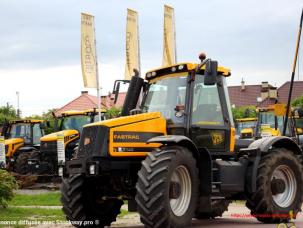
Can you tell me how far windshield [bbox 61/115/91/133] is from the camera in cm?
2661

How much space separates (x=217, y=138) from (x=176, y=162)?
194 cm

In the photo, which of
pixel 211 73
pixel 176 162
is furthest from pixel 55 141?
pixel 176 162

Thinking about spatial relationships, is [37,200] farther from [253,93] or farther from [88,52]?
[253,93]

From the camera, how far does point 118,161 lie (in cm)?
1086

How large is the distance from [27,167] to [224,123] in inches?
640

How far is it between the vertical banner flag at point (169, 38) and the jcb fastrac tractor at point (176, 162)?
733 inches

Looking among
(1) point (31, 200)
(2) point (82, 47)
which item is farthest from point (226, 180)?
(2) point (82, 47)

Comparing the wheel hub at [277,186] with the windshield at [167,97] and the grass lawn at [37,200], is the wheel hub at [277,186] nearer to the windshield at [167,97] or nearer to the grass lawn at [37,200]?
the windshield at [167,97]

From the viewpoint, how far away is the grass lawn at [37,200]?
58.5 feet

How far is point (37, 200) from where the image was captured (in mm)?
19000

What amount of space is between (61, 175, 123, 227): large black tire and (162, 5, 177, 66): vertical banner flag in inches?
774

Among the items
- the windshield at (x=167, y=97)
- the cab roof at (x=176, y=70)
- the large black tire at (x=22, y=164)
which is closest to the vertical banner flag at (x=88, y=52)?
the large black tire at (x=22, y=164)

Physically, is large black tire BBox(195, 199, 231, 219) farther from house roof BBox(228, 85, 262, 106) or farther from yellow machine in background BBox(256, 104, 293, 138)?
house roof BBox(228, 85, 262, 106)

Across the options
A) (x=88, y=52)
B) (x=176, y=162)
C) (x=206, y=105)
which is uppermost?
(x=88, y=52)
